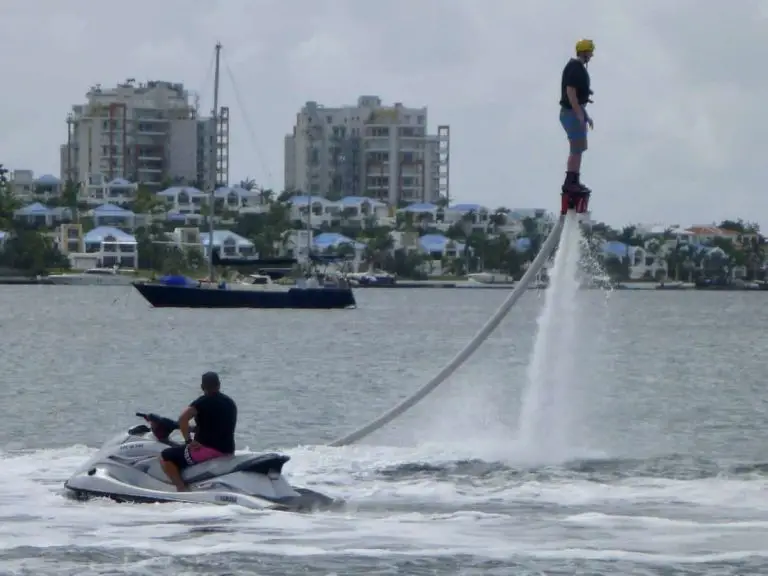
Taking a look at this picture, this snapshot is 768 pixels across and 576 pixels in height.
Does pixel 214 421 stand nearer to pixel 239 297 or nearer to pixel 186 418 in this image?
pixel 186 418

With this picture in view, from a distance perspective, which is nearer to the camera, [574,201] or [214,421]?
[214,421]

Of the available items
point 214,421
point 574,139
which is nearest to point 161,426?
point 214,421

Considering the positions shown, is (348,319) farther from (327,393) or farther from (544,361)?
(544,361)

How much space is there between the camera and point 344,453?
32031 millimetres

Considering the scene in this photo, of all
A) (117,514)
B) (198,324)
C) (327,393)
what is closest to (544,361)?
(117,514)

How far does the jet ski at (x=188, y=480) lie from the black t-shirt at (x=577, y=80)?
19.5 feet

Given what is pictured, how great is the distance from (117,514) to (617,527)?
5.94 m

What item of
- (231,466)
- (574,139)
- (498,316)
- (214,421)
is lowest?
(231,466)

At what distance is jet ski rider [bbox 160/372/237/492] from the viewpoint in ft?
84.8

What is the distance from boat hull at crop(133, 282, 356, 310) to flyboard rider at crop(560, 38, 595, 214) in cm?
8993

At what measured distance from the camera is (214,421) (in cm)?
2586

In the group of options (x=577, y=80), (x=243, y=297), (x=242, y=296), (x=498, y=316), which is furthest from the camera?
(x=243, y=297)

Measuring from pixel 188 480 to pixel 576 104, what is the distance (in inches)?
269

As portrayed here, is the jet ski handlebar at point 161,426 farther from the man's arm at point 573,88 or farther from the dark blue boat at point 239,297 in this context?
the dark blue boat at point 239,297
